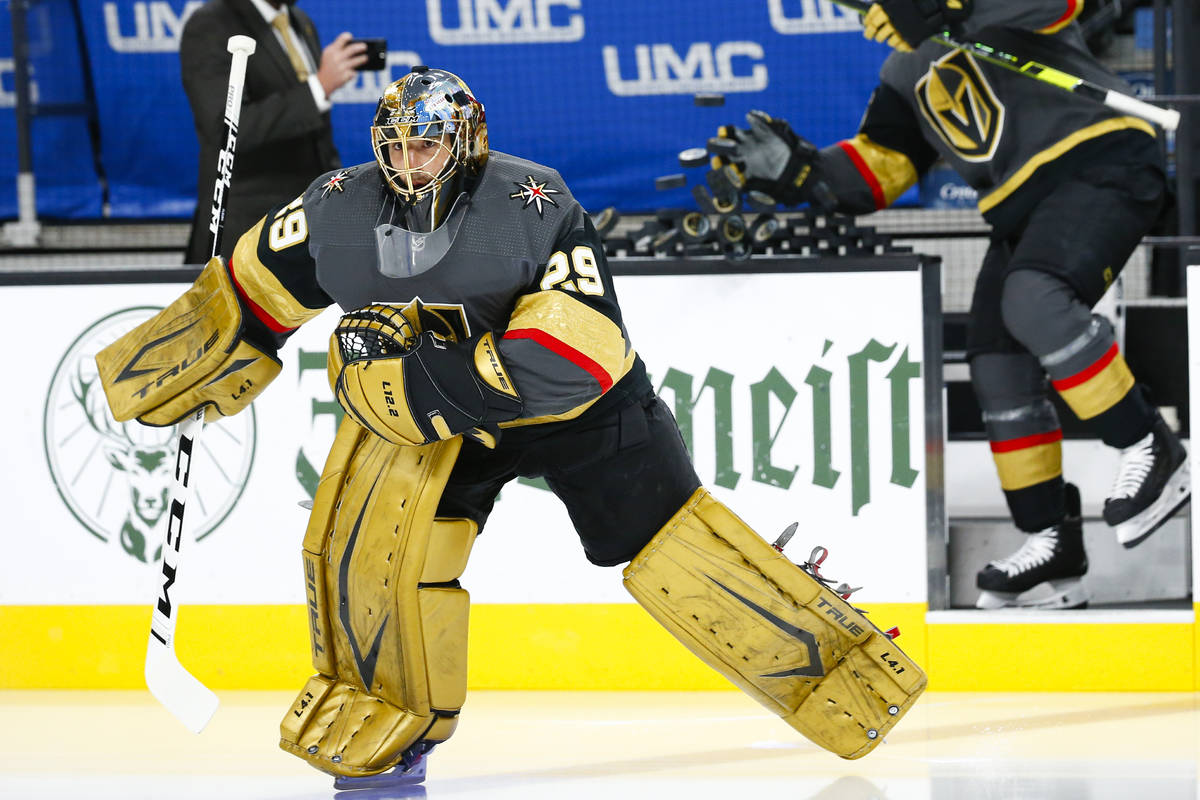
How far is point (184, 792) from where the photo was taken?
115 inches

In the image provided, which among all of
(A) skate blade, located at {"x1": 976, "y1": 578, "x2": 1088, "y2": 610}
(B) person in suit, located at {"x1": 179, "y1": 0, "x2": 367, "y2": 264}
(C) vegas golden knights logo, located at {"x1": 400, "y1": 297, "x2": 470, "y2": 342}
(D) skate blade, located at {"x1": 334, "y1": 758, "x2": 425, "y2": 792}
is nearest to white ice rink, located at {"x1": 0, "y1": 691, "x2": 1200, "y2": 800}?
(D) skate blade, located at {"x1": 334, "y1": 758, "x2": 425, "y2": 792}

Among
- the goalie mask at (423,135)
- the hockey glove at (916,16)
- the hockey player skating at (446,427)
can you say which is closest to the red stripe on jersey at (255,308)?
the hockey player skating at (446,427)

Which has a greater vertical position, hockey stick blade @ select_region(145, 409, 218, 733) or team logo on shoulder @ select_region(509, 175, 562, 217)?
team logo on shoulder @ select_region(509, 175, 562, 217)

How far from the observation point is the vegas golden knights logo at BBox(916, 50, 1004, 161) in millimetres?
3857

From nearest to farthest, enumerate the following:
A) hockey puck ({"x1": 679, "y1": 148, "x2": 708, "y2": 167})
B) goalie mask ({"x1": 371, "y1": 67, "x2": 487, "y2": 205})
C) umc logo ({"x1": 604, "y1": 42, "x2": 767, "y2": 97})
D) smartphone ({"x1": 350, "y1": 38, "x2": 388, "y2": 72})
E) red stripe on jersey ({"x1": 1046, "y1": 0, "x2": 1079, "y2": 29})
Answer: goalie mask ({"x1": 371, "y1": 67, "x2": 487, "y2": 205}) → red stripe on jersey ({"x1": 1046, "y1": 0, "x2": 1079, "y2": 29}) → hockey puck ({"x1": 679, "y1": 148, "x2": 708, "y2": 167}) → smartphone ({"x1": 350, "y1": 38, "x2": 388, "y2": 72}) → umc logo ({"x1": 604, "y1": 42, "x2": 767, "y2": 97})

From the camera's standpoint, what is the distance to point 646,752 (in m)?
3.24

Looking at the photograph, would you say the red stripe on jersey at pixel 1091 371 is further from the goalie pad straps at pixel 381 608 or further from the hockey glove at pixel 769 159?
the goalie pad straps at pixel 381 608

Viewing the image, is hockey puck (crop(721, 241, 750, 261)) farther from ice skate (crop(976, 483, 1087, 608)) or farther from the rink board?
ice skate (crop(976, 483, 1087, 608))

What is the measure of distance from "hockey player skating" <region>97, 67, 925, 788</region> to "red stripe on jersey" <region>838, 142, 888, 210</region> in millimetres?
1443

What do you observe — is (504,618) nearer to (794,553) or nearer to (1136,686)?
(794,553)

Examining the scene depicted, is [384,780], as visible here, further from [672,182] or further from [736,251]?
[672,182]

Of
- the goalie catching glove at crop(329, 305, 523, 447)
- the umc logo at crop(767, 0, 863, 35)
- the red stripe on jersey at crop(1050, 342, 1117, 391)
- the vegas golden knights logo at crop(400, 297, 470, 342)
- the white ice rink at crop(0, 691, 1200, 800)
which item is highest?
the umc logo at crop(767, 0, 863, 35)

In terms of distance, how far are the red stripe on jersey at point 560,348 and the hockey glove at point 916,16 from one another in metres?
1.59

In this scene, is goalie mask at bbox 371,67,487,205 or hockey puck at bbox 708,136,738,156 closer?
goalie mask at bbox 371,67,487,205
